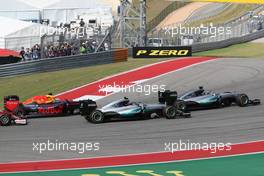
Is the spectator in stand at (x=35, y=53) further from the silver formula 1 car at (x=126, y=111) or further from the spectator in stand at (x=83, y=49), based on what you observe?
the silver formula 1 car at (x=126, y=111)

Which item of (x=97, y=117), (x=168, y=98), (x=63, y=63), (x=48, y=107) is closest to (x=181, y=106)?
(x=168, y=98)

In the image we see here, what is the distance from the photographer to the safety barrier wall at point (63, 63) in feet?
90.4

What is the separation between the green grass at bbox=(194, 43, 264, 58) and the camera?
32903 mm

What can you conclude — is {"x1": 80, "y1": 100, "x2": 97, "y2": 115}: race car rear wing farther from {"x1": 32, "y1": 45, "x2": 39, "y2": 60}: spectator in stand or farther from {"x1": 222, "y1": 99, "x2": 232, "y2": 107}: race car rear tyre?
{"x1": 32, "y1": 45, "x2": 39, "y2": 60}: spectator in stand

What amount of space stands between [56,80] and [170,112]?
1016 centimetres
